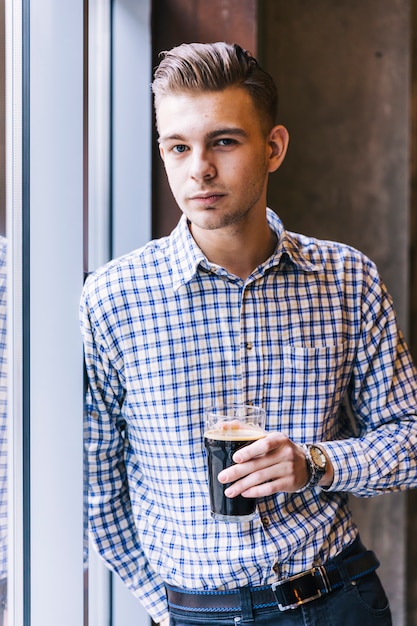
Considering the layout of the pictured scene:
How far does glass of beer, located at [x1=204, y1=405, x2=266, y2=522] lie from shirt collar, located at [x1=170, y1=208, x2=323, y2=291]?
12.8 inches

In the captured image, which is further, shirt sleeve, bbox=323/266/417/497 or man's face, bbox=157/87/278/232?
shirt sleeve, bbox=323/266/417/497

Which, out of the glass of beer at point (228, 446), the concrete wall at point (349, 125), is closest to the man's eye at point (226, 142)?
the glass of beer at point (228, 446)

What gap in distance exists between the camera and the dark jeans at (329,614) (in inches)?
59.7

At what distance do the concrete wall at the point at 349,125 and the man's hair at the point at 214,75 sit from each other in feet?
3.72

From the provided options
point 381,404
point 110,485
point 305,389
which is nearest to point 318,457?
point 305,389

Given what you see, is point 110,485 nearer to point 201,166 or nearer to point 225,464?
point 225,464

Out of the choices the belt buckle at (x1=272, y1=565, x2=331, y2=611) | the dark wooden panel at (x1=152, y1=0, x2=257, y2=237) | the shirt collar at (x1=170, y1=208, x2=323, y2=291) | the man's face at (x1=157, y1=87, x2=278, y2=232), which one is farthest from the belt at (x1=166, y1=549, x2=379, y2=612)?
the dark wooden panel at (x1=152, y1=0, x2=257, y2=237)

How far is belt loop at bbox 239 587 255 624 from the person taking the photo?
150 cm

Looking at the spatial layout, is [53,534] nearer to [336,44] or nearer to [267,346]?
[267,346]

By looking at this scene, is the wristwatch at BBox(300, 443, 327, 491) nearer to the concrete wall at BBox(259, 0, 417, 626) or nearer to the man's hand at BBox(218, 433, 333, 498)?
the man's hand at BBox(218, 433, 333, 498)

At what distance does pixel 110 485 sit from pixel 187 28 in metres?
1.24

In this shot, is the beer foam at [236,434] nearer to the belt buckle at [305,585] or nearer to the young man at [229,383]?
the young man at [229,383]

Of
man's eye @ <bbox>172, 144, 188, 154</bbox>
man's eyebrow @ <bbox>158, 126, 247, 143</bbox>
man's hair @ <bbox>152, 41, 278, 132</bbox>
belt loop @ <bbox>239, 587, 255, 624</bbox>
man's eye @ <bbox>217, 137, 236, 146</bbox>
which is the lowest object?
belt loop @ <bbox>239, 587, 255, 624</bbox>

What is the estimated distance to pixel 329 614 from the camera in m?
1.57
